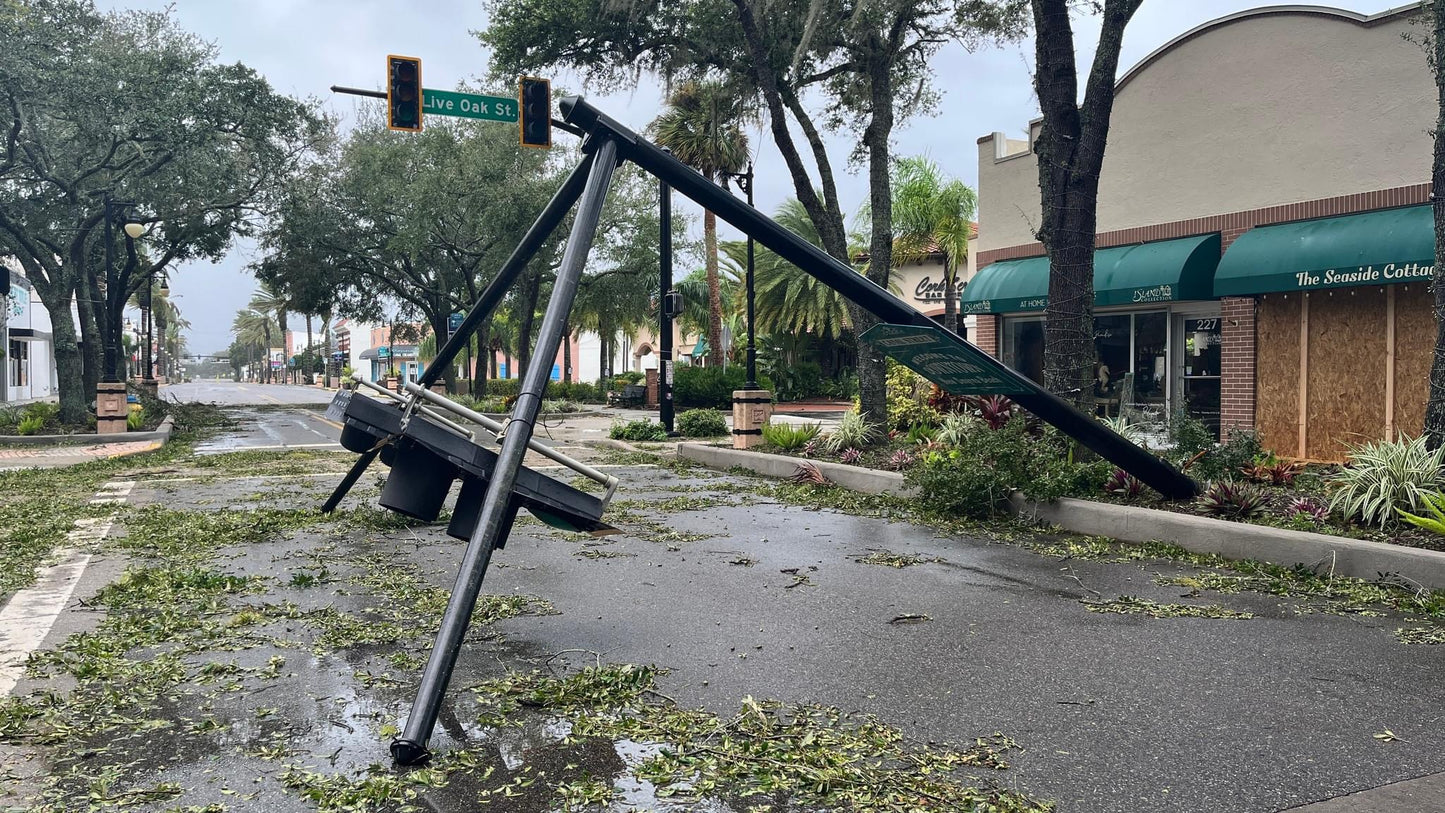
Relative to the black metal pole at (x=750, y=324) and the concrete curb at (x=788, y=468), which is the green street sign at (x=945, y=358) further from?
the black metal pole at (x=750, y=324)

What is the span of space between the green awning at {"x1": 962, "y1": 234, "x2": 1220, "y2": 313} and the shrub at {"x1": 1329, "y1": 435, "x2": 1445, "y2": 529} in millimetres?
7867

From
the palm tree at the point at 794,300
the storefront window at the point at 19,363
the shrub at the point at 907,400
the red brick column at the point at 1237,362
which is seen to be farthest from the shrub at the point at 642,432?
the storefront window at the point at 19,363

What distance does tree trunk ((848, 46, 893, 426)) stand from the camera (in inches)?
597

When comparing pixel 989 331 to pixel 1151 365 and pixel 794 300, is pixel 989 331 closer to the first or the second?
pixel 1151 365

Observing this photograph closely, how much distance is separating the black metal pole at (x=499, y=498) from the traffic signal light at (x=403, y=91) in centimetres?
1150

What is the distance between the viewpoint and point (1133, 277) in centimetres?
1627

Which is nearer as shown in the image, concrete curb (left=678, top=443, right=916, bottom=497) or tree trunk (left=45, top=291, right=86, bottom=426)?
concrete curb (left=678, top=443, right=916, bottom=497)

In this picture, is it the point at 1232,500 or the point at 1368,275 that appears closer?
the point at 1232,500

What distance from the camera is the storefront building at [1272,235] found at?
13172mm

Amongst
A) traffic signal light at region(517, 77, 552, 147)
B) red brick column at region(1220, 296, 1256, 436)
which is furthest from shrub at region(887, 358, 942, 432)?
traffic signal light at region(517, 77, 552, 147)

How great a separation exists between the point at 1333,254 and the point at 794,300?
101ft

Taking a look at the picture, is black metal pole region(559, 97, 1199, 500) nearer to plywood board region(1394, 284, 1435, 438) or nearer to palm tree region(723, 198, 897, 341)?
plywood board region(1394, 284, 1435, 438)

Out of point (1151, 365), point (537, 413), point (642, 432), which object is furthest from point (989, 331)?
point (537, 413)


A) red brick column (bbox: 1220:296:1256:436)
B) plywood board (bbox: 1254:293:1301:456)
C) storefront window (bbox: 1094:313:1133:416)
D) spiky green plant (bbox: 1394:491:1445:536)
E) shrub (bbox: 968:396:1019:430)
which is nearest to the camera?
spiky green plant (bbox: 1394:491:1445:536)
